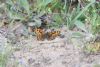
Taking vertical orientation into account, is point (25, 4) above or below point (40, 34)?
above

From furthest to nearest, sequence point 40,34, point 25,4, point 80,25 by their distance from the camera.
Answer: point 25,4 < point 80,25 < point 40,34

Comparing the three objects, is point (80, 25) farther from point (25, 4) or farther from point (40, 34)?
point (25, 4)

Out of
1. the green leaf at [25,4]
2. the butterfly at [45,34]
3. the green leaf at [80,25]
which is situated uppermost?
the green leaf at [25,4]

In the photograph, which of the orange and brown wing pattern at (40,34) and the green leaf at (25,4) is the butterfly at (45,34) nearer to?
the orange and brown wing pattern at (40,34)

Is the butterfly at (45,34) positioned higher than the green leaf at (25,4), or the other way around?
the green leaf at (25,4)

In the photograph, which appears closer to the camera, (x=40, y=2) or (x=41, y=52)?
(x=41, y=52)

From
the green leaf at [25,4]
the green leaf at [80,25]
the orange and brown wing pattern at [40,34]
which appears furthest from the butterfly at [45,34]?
the green leaf at [25,4]

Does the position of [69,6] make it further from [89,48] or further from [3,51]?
[3,51]

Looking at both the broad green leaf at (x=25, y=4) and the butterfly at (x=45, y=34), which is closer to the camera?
the butterfly at (x=45, y=34)

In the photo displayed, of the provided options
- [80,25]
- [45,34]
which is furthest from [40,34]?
[80,25]

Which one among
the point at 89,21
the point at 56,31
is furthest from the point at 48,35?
the point at 89,21

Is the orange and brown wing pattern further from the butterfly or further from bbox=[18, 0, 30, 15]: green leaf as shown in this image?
bbox=[18, 0, 30, 15]: green leaf
